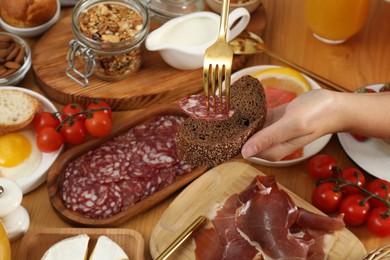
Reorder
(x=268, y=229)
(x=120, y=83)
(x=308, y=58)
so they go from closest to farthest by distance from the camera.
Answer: (x=268, y=229), (x=120, y=83), (x=308, y=58)

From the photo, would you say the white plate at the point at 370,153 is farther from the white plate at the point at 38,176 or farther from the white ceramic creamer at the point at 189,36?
the white plate at the point at 38,176

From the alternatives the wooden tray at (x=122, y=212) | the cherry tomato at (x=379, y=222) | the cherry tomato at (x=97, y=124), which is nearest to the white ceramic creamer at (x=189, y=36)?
the wooden tray at (x=122, y=212)

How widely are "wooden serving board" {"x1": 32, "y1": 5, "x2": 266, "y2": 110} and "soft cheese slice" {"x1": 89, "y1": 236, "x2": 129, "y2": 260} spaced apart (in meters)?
0.58

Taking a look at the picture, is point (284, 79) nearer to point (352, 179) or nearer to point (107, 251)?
point (352, 179)

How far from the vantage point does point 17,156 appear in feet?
6.75

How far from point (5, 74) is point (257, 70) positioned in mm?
834

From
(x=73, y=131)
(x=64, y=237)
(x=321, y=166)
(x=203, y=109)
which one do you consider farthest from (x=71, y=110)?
(x=321, y=166)

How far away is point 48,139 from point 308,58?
96 centimetres

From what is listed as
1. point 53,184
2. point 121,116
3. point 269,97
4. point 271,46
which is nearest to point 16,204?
point 53,184

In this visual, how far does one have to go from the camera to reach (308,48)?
2.44m

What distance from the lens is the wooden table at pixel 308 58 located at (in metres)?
2.05

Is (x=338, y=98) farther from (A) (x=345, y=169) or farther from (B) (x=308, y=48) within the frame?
(B) (x=308, y=48)

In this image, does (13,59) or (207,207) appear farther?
(13,59)

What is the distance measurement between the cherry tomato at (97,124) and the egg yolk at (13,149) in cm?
20
